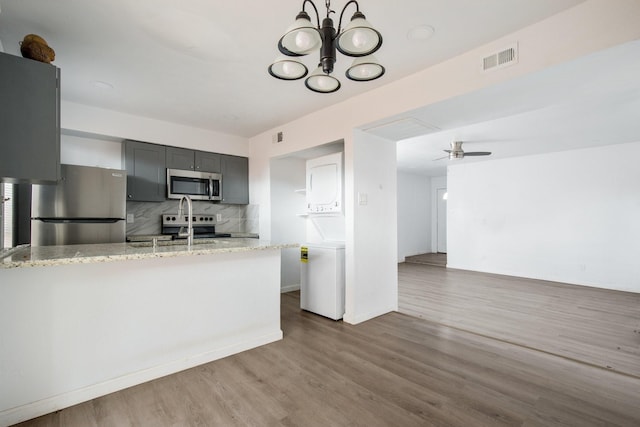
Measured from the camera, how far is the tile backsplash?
14.1 feet

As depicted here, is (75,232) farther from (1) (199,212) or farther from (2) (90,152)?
(1) (199,212)

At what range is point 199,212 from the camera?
4.85 metres

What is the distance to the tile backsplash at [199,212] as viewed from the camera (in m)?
4.30

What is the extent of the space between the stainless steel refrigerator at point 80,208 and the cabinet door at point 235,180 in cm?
145

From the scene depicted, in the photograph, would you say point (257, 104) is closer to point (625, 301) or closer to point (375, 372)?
point (375, 372)

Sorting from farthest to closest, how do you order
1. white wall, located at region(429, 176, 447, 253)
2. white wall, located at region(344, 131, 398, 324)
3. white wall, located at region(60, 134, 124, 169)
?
white wall, located at region(429, 176, 447, 253), white wall, located at region(60, 134, 124, 169), white wall, located at region(344, 131, 398, 324)

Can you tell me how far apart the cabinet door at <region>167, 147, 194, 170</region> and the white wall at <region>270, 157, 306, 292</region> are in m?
1.24

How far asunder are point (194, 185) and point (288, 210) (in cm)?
153

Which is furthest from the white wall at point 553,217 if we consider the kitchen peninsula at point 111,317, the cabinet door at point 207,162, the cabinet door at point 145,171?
the cabinet door at point 145,171

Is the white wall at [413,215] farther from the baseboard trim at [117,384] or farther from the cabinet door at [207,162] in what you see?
the baseboard trim at [117,384]

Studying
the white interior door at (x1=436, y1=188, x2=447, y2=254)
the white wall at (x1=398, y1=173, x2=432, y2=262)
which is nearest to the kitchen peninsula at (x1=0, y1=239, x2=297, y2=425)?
the white wall at (x1=398, y1=173, x2=432, y2=262)

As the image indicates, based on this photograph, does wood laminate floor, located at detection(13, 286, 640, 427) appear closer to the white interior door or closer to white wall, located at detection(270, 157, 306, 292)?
white wall, located at detection(270, 157, 306, 292)

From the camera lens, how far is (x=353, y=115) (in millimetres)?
3414

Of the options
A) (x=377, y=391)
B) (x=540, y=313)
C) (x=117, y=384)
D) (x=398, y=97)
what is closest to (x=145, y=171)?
(x=117, y=384)
